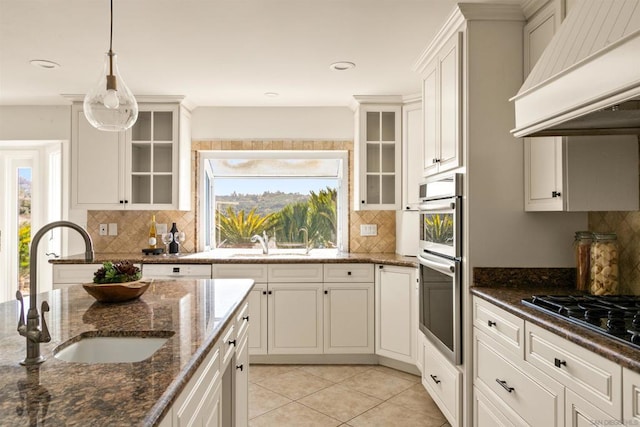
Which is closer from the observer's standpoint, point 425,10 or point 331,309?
point 425,10

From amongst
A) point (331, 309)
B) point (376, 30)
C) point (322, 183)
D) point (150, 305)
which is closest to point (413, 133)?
point (322, 183)

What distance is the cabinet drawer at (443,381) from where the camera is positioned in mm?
2420

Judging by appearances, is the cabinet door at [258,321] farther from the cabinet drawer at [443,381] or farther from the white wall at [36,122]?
the white wall at [36,122]

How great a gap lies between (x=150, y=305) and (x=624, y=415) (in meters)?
1.72

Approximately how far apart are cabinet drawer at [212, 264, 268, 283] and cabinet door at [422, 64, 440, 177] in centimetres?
163

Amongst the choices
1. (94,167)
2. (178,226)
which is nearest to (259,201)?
(178,226)

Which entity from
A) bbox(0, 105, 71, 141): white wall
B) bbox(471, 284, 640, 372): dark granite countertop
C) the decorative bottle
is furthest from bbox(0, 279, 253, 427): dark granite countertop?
bbox(0, 105, 71, 141): white wall

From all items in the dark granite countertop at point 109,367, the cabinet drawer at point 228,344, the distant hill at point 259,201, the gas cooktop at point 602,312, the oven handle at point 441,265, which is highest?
the distant hill at point 259,201

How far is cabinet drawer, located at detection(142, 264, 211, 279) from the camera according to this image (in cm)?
371

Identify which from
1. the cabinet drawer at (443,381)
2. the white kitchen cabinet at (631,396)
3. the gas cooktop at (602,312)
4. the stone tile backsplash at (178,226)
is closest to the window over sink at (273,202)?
the stone tile backsplash at (178,226)

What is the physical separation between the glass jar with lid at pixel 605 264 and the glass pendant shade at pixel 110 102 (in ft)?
7.31

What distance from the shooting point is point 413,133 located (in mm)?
3906

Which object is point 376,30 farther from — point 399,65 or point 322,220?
point 322,220

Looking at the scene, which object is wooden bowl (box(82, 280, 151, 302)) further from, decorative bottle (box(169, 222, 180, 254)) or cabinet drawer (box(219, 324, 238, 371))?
decorative bottle (box(169, 222, 180, 254))
